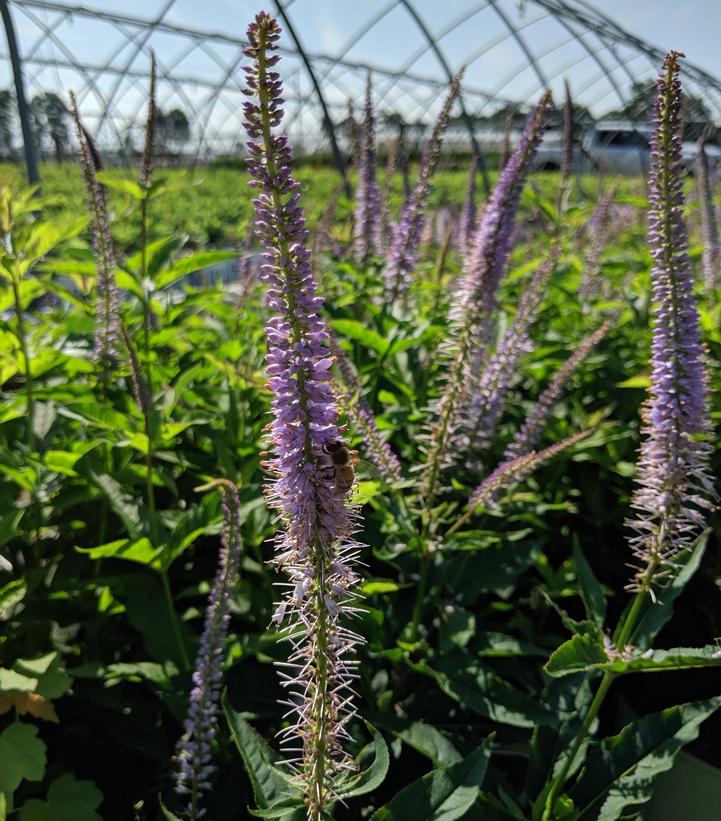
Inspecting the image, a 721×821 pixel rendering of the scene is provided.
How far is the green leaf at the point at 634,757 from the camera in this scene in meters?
2.23

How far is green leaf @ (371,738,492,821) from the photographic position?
187 cm

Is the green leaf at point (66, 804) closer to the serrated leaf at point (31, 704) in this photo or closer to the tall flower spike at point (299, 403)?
the serrated leaf at point (31, 704)

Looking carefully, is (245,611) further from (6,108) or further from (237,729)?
(6,108)

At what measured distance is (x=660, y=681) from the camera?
321cm

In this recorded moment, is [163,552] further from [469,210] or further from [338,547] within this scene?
[469,210]

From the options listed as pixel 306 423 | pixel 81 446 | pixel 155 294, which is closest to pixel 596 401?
pixel 155 294

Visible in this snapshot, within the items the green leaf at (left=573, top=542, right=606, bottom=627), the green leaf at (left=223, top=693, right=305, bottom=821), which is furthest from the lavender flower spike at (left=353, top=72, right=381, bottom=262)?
the green leaf at (left=223, top=693, right=305, bottom=821)

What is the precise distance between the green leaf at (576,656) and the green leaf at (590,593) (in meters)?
0.30

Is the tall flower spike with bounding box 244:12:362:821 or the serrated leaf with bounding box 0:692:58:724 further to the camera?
→ the serrated leaf with bounding box 0:692:58:724

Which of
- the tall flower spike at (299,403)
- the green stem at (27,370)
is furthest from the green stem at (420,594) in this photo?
the green stem at (27,370)

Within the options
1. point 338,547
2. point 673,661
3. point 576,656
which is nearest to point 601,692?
point 576,656

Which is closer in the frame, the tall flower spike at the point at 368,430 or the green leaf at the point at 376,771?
the green leaf at the point at 376,771

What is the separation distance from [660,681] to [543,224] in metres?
4.30

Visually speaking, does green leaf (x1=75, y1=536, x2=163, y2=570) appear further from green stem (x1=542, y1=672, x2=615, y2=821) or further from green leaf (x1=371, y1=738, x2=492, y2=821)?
green stem (x1=542, y1=672, x2=615, y2=821)
